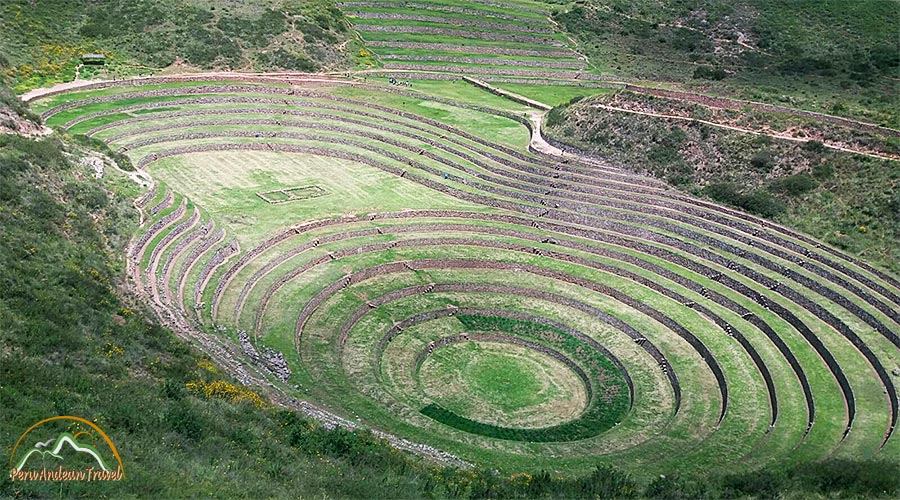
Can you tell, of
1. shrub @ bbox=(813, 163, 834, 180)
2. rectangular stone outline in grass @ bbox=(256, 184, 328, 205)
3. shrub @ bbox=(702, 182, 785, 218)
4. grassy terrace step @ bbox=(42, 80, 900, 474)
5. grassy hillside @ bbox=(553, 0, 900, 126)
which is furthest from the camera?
grassy hillside @ bbox=(553, 0, 900, 126)

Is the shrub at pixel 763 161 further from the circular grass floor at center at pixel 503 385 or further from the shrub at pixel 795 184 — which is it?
the circular grass floor at center at pixel 503 385

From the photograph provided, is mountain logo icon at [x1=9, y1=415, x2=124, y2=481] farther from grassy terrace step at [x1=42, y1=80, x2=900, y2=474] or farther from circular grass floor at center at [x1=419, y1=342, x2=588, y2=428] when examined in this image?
circular grass floor at center at [x1=419, y1=342, x2=588, y2=428]

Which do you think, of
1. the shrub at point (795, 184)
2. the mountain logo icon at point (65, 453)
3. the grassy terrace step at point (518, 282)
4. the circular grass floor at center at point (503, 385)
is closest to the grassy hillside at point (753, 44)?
the shrub at point (795, 184)

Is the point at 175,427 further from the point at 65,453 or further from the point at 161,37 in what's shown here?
the point at 161,37

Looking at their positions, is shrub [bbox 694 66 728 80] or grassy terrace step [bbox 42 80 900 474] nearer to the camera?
grassy terrace step [bbox 42 80 900 474]

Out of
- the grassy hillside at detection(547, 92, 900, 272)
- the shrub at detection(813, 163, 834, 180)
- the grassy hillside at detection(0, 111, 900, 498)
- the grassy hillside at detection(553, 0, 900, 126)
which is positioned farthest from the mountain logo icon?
the grassy hillside at detection(553, 0, 900, 126)

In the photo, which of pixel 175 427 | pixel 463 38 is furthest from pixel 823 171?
pixel 463 38

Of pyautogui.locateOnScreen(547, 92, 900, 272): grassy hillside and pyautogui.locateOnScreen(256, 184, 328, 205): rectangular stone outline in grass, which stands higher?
pyautogui.locateOnScreen(547, 92, 900, 272): grassy hillside
